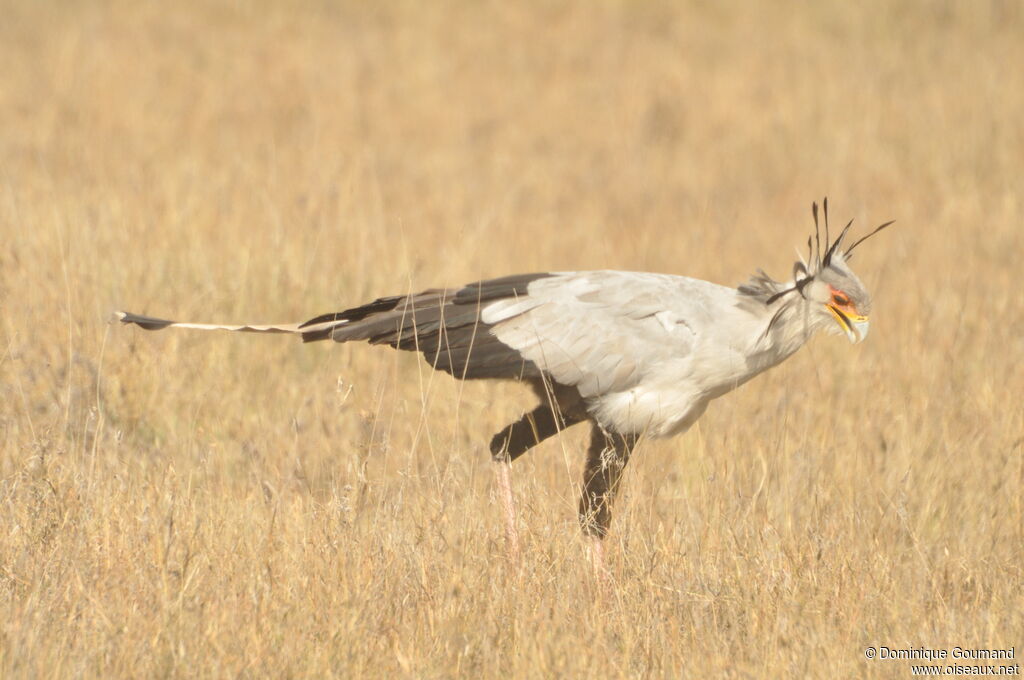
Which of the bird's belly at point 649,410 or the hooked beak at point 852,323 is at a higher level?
the hooked beak at point 852,323

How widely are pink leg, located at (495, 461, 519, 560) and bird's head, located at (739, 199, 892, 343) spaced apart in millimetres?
893

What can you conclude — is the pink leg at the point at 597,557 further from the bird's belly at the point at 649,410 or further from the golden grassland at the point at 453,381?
the bird's belly at the point at 649,410

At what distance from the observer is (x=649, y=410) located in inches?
146

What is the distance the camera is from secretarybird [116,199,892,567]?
371 centimetres

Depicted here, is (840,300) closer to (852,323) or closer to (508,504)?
(852,323)

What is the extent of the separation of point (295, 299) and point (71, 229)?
102 cm

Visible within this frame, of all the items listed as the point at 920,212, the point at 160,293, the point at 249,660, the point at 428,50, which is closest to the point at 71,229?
the point at 160,293

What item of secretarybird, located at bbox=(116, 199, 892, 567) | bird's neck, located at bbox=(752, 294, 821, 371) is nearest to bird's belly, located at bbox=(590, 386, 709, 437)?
secretarybird, located at bbox=(116, 199, 892, 567)

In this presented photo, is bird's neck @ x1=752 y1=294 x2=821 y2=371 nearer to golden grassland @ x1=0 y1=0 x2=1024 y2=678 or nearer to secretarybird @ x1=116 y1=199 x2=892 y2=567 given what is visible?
secretarybird @ x1=116 y1=199 x2=892 y2=567

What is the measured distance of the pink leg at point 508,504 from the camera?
11.4 ft

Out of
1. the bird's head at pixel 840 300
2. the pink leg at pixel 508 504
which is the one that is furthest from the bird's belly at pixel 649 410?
the bird's head at pixel 840 300

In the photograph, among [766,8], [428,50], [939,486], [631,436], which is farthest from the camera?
[766,8]

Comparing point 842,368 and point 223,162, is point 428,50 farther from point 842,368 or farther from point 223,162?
point 842,368

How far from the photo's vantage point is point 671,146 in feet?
31.7
